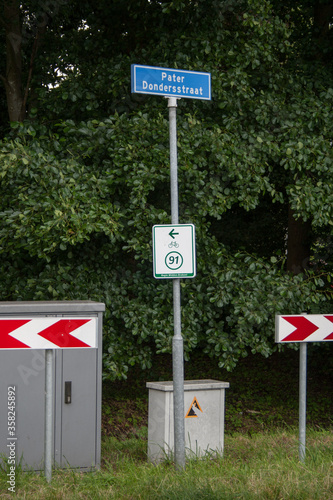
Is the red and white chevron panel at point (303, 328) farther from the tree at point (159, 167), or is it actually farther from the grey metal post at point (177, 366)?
the tree at point (159, 167)

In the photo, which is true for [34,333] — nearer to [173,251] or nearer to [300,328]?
[173,251]

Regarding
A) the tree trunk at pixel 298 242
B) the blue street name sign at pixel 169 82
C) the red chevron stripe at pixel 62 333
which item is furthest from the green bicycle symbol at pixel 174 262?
the tree trunk at pixel 298 242

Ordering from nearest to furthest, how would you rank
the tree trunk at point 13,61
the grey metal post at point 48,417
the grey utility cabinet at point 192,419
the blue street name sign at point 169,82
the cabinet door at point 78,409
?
the grey metal post at point 48,417 → the blue street name sign at point 169,82 → the cabinet door at point 78,409 → the grey utility cabinet at point 192,419 → the tree trunk at point 13,61

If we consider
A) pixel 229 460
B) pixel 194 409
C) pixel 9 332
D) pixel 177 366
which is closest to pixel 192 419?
pixel 194 409

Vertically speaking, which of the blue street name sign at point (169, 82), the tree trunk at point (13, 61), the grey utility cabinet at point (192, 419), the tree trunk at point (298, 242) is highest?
the tree trunk at point (13, 61)

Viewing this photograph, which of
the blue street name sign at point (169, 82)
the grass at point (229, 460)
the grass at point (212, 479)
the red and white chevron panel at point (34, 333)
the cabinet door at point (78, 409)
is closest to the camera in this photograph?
the grass at point (212, 479)

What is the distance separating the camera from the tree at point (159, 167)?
761cm

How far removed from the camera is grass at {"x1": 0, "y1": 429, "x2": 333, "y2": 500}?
4.50m

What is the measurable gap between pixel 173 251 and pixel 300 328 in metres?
1.32

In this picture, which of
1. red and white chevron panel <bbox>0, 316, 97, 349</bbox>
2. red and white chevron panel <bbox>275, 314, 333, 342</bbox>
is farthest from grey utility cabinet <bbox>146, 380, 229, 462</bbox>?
red and white chevron panel <bbox>0, 316, 97, 349</bbox>

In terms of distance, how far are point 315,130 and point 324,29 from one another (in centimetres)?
236

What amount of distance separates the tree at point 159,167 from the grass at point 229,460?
4.03 feet

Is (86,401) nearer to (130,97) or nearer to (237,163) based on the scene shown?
(237,163)

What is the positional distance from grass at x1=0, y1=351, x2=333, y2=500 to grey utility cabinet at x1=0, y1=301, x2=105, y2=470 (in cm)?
25
